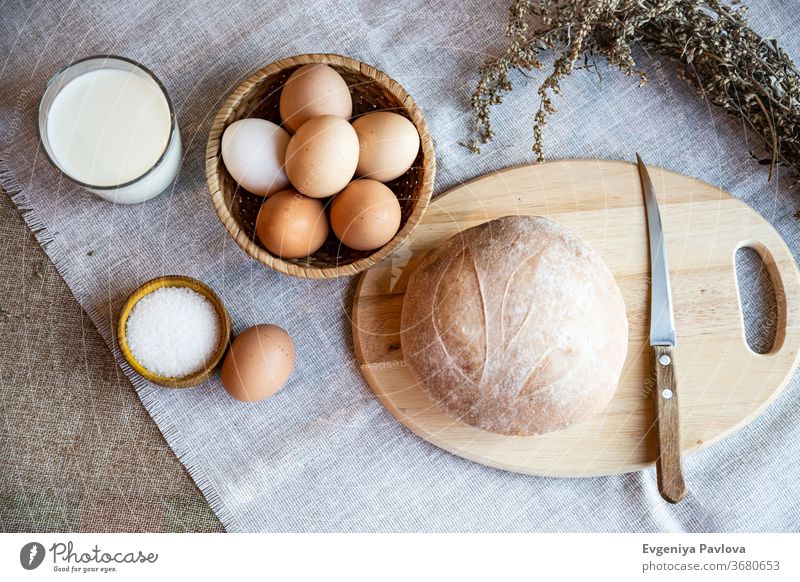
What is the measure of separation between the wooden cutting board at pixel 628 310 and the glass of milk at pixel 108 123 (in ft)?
0.89

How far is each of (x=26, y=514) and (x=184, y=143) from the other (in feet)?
1.56

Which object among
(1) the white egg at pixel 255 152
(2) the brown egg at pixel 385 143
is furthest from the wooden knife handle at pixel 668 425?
(1) the white egg at pixel 255 152

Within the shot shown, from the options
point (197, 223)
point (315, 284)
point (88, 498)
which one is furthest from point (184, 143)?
point (88, 498)

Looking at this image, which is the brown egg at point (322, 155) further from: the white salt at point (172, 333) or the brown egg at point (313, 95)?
the white salt at point (172, 333)

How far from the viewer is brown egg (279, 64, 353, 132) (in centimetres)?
65

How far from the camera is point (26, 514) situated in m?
0.77

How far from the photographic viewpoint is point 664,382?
0.73 m

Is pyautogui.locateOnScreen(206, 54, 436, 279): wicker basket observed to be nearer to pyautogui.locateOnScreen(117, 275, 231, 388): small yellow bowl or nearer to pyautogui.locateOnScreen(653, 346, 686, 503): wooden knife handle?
pyautogui.locateOnScreen(117, 275, 231, 388): small yellow bowl

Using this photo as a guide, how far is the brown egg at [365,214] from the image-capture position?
2.09ft

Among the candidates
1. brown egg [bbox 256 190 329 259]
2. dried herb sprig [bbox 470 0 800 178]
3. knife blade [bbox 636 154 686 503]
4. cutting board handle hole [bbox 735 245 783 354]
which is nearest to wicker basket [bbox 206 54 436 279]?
brown egg [bbox 256 190 329 259]

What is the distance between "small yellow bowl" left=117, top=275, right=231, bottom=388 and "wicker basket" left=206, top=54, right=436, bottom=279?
0.08 m

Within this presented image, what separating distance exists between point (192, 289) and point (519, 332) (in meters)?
0.36

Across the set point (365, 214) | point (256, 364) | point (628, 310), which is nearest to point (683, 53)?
point (628, 310)
